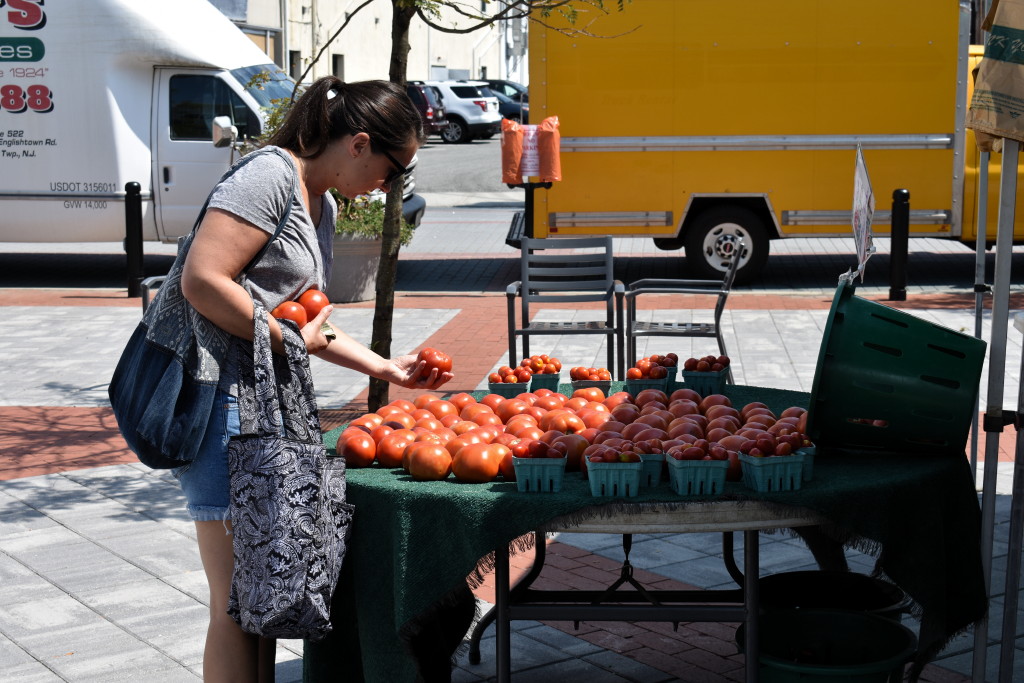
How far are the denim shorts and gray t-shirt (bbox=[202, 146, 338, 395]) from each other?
5 centimetres

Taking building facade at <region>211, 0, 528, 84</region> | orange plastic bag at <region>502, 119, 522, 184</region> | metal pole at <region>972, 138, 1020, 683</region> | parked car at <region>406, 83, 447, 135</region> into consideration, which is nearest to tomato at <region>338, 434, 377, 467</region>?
metal pole at <region>972, 138, 1020, 683</region>

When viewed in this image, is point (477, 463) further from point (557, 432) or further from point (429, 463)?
point (557, 432)

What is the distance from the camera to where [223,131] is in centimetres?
1270

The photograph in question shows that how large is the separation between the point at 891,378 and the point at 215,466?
175 cm

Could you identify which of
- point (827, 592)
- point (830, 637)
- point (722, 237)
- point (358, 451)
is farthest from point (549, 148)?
point (358, 451)

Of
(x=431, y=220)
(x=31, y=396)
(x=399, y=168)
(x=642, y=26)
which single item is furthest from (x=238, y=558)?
(x=431, y=220)

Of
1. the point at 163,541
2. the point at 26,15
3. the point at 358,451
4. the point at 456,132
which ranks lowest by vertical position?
the point at 163,541

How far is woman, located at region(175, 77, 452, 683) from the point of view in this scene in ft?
9.85

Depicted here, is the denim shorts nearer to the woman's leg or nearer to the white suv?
the woman's leg

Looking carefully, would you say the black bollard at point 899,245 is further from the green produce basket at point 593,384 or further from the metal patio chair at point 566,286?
the green produce basket at point 593,384

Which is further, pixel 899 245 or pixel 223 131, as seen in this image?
pixel 223 131

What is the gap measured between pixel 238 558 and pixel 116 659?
161cm

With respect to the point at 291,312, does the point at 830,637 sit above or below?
below

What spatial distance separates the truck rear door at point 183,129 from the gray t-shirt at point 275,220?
1069 cm
